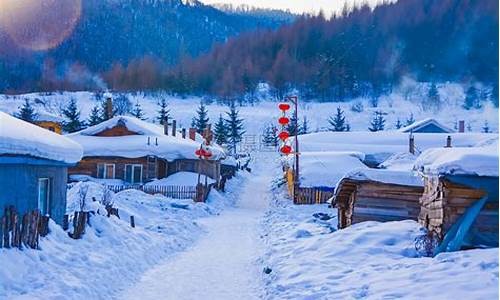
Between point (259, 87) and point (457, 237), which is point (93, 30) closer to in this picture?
point (259, 87)

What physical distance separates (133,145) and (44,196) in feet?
67.2

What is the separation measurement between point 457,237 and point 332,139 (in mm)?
37268

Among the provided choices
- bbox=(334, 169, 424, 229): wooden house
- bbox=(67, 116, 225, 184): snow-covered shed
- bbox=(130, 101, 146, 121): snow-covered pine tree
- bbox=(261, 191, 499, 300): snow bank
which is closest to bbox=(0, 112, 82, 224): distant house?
bbox=(261, 191, 499, 300): snow bank

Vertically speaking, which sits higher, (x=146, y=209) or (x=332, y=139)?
(x=332, y=139)

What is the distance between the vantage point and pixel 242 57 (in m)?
130

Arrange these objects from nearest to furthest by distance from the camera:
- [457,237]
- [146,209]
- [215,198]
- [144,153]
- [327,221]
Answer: [457,237], [327,221], [146,209], [215,198], [144,153]

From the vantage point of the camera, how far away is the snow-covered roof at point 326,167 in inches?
1161

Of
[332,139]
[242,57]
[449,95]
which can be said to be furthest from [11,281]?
[242,57]

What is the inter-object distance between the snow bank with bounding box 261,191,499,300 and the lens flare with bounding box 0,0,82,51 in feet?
413

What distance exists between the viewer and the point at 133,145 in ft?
115

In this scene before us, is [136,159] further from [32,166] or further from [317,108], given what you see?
[317,108]

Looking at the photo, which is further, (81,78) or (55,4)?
(55,4)

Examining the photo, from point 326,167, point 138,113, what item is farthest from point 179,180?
point 138,113

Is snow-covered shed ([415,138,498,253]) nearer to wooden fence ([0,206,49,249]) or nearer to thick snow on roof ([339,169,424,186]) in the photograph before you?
thick snow on roof ([339,169,424,186])
